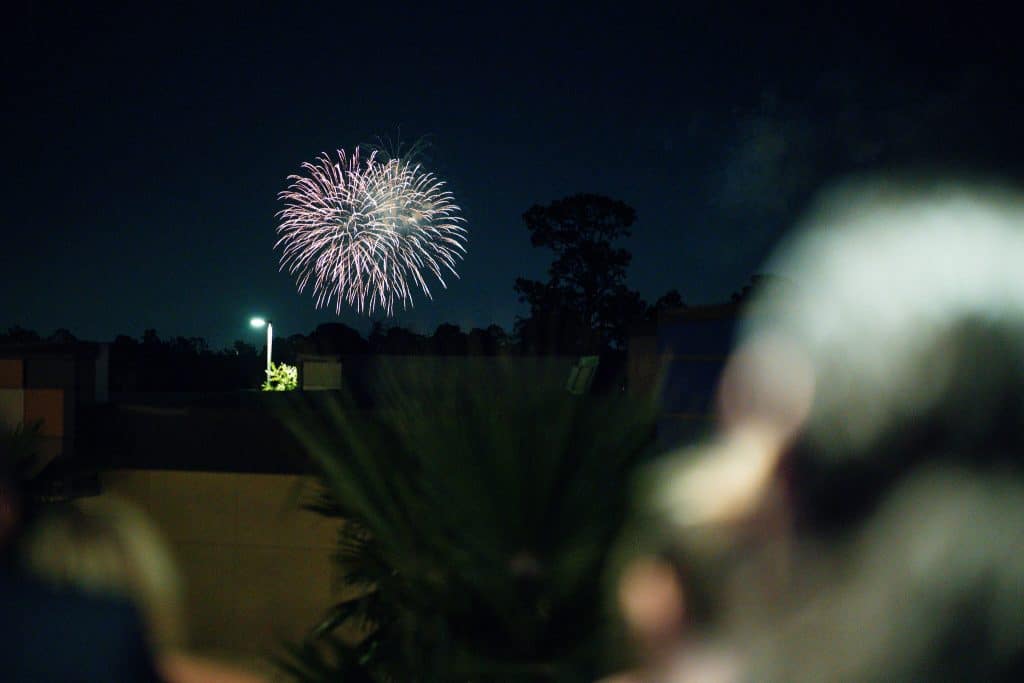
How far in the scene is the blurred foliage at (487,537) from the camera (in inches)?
151

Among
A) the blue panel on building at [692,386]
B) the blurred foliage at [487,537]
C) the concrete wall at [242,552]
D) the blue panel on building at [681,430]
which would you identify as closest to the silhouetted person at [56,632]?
the concrete wall at [242,552]

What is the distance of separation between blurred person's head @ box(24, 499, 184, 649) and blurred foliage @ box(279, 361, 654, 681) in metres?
4.05

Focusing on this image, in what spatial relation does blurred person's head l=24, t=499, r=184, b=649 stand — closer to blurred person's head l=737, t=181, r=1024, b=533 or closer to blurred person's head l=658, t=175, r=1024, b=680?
blurred person's head l=658, t=175, r=1024, b=680

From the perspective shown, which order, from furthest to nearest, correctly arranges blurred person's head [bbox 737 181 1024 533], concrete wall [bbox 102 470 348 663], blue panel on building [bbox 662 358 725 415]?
concrete wall [bbox 102 470 348 663] → blue panel on building [bbox 662 358 725 415] → blurred person's head [bbox 737 181 1024 533]

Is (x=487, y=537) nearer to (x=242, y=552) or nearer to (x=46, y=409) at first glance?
(x=242, y=552)

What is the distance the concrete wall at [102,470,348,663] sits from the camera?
748cm

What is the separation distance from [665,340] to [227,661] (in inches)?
189

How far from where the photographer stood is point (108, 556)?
318 inches

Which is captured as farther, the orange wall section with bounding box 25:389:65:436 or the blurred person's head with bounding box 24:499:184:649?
the orange wall section with bounding box 25:389:65:436

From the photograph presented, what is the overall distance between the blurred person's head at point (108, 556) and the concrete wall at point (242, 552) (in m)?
0.16

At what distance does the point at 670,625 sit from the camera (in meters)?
4.22

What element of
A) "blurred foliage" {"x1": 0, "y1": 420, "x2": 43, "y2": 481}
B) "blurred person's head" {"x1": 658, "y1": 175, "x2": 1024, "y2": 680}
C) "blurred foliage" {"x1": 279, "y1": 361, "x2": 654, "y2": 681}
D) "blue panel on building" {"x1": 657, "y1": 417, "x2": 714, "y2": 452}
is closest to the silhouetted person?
"blurred foliage" {"x1": 0, "y1": 420, "x2": 43, "y2": 481}

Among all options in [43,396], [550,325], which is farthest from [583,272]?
[43,396]

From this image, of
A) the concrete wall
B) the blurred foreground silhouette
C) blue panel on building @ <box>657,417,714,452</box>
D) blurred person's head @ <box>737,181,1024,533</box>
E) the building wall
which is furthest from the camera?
the building wall
